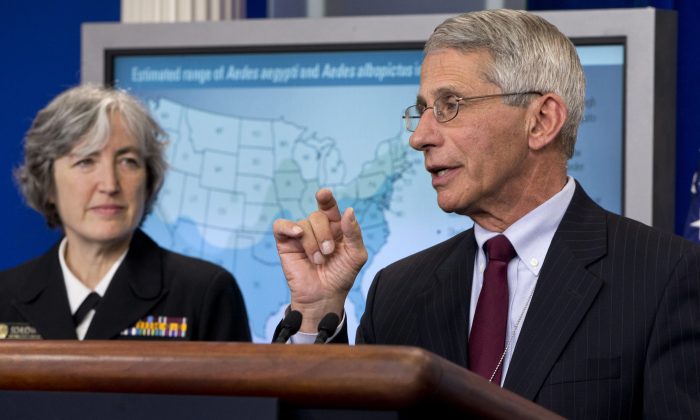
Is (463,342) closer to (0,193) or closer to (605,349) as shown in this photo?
(605,349)

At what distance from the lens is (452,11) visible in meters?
3.82

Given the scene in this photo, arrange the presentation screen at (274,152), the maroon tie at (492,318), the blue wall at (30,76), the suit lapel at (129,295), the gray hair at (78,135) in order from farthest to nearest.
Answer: the blue wall at (30,76) < the presentation screen at (274,152) < the gray hair at (78,135) < the suit lapel at (129,295) < the maroon tie at (492,318)

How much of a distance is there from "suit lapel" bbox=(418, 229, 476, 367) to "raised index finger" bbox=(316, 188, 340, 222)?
26 centimetres

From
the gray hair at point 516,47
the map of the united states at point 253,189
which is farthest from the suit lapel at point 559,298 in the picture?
the map of the united states at point 253,189

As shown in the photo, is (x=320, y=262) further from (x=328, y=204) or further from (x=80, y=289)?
(x=80, y=289)

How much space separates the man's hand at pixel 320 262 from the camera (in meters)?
2.06

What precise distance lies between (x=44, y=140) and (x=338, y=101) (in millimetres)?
991

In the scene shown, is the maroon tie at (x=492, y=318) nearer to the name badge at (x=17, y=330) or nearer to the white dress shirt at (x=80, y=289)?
the white dress shirt at (x=80, y=289)

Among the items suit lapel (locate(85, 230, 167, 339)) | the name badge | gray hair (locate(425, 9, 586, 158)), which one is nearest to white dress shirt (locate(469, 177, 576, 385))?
gray hair (locate(425, 9, 586, 158))

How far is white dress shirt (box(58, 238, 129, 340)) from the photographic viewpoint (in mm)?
3156

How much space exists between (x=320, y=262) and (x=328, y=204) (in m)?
0.13

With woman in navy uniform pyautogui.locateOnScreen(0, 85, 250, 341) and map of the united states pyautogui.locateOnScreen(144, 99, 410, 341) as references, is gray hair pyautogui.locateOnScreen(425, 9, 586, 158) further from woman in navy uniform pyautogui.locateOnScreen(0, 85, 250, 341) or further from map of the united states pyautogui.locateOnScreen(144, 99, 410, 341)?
map of the united states pyautogui.locateOnScreen(144, 99, 410, 341)

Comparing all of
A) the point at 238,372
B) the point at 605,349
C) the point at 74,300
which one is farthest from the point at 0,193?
the point at 238,372

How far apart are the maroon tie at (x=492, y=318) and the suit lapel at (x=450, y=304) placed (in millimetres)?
26
